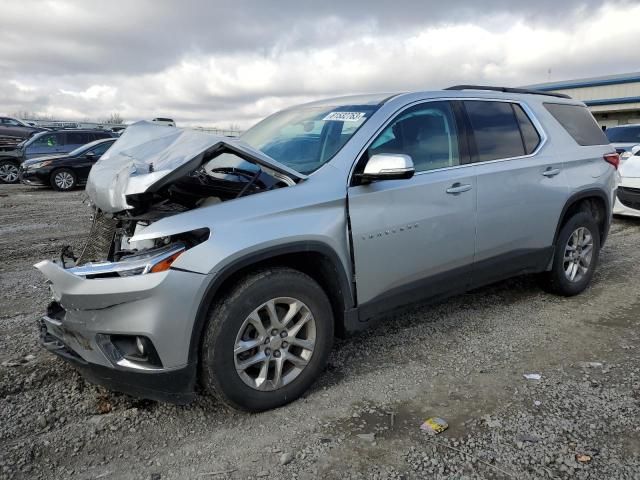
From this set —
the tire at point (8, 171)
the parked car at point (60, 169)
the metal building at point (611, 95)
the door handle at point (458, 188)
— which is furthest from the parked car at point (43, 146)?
the metal building at point (611, 95)

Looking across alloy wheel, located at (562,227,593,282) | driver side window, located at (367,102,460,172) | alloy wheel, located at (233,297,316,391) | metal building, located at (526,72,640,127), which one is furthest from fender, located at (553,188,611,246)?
metal building, located at (526,72,640,127)

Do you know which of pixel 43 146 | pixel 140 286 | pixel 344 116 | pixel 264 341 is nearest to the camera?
pixel 140 286

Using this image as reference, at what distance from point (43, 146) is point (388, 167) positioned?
1574 centimetres

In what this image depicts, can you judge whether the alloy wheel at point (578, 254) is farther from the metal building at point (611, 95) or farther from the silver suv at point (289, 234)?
the metal building at point (611, 95)

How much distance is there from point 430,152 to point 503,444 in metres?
1.97

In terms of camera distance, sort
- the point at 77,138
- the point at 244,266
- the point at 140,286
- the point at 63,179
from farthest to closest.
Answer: the point at 77,138 < the point at 63,179 < the point at 244,266 < the point at 140,286

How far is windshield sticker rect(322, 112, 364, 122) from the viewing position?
3.53 m

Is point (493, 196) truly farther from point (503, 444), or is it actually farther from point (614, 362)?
point (503, 444)

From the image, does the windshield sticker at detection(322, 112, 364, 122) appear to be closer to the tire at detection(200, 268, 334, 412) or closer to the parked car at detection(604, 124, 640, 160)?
the tire at detection(200, 268, 334, 412)

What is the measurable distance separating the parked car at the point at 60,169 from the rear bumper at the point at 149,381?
12.7m

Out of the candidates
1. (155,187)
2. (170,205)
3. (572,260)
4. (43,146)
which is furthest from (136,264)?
(43,146)

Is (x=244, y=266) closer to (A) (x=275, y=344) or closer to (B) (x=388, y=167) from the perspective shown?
(A) (x=275, y=344)

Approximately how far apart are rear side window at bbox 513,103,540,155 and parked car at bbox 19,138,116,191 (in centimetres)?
1244

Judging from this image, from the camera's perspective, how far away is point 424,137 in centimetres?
366
